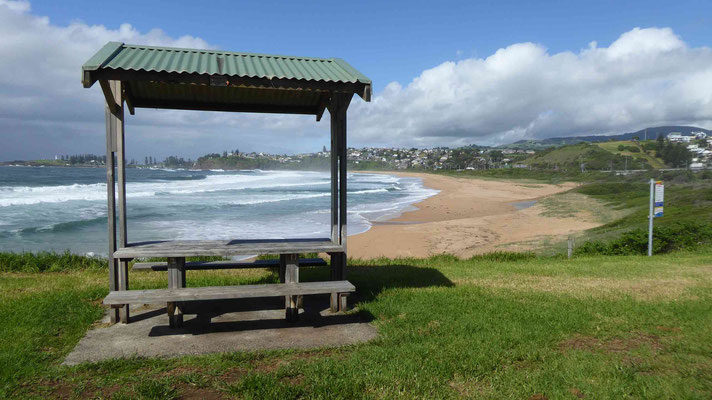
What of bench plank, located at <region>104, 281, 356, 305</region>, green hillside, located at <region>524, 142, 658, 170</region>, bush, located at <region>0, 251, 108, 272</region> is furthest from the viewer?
green hillside, located at <region>524, 142, 658, 170</region>

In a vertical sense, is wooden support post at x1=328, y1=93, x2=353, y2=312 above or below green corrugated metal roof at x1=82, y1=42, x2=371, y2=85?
below

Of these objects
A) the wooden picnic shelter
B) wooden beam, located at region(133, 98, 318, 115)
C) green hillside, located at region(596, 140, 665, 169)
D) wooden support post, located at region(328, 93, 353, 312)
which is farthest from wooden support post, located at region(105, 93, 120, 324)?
green hillside, located at region(596, 140, 665, 169)

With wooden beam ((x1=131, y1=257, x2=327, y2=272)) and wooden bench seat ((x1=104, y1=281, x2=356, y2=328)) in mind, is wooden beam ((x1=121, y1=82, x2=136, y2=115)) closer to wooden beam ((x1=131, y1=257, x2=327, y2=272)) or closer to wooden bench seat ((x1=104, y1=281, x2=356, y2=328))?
wooden beam ((x1=131, y1=257, x2=327, y2=272))

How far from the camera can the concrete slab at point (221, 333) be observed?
4094 mm

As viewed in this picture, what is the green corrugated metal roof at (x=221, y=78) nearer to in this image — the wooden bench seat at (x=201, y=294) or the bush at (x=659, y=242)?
the wooden bench seat at (x=201, y=294)

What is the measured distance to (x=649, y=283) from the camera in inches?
271

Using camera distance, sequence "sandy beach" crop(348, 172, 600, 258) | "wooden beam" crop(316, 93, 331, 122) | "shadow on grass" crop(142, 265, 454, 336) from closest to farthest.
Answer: "shadow on grass" crop(142, 265, 454, 336)
"wooden beam" crop(316, 93, 331, 122)
"sandy beach" crop(348, 172, 600, 258)

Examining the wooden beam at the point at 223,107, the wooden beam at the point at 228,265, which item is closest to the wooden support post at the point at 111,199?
the wooden beam at the point at 228,265

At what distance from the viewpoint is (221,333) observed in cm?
454

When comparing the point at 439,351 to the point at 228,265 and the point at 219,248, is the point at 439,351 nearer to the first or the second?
the point at 219,248

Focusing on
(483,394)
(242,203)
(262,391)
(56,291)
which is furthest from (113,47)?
(242,203)

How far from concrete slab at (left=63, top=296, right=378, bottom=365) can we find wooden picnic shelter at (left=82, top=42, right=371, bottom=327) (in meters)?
0.19

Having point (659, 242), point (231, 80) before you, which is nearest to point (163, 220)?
point (231, 80)

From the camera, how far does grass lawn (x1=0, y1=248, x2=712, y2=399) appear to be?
10.7 ft
